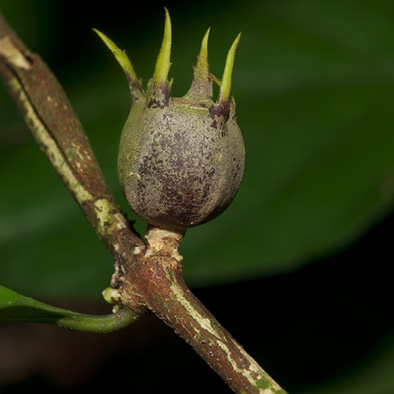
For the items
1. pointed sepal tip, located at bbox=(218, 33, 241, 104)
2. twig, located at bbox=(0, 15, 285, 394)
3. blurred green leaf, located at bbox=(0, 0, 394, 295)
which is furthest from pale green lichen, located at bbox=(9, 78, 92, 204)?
blurred green leaf, located at bbox=(0, 0, 394, 295)

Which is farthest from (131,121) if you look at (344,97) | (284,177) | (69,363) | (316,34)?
(69,363)

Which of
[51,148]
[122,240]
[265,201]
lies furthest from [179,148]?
[265,201]

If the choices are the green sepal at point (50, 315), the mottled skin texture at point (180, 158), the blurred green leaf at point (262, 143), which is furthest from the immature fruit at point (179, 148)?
the blurred green leaf at point (262, 143)

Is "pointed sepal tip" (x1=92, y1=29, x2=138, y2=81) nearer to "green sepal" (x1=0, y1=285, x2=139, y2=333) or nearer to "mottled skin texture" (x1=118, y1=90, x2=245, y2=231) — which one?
"mottled skin texture" (x1=118, y1=90, x2=245, y2=231)

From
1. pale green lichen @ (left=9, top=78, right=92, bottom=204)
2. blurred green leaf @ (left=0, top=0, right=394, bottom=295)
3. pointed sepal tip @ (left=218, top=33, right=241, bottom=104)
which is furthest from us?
blurred green leaf @ (left=0, top=0, right=394, bottom=295)

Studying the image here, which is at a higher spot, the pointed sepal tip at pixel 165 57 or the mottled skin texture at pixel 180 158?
the pointed sepal tip at pixel 165 57

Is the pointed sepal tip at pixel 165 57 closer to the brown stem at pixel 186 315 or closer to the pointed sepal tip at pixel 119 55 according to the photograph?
the pointed sepal tip at pixel 119 55

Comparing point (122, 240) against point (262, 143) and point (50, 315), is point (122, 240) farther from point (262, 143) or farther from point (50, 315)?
point (262, 143)

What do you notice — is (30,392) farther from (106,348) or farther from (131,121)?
(131,121)
